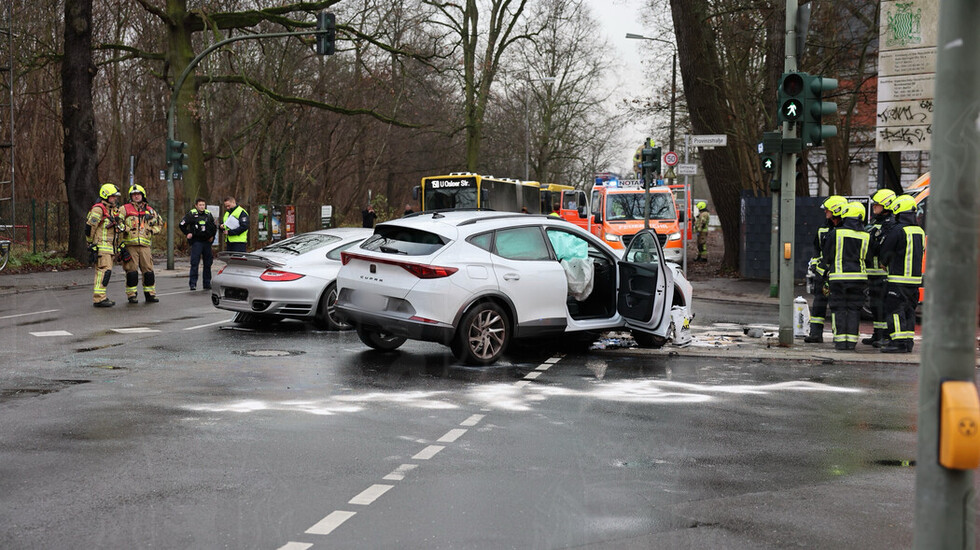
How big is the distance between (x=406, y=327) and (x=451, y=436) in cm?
341

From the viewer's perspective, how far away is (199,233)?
20.4m

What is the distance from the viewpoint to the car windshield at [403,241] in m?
11.2

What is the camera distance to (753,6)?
2525cm

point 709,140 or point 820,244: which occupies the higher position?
point 709,140

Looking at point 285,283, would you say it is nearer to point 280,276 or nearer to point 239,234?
point 280,276

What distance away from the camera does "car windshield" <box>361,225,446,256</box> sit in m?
11.2

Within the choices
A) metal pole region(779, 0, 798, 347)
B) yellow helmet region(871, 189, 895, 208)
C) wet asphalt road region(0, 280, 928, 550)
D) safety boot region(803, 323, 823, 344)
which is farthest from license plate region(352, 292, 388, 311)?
yellow helmet region(871, 189, 895, 208)

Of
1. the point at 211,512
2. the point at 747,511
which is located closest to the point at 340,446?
the point at 211,512

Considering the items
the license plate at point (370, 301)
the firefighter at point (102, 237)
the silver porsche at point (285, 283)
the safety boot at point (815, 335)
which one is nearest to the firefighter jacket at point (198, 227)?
the firefighter at point (102, 237)

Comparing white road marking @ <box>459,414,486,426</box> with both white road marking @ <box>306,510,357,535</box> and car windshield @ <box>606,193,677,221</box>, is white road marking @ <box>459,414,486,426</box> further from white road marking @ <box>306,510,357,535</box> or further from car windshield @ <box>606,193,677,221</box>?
car windshield @ <box>606,193,677,221</box>

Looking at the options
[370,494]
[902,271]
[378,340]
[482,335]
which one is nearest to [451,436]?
[370,494]

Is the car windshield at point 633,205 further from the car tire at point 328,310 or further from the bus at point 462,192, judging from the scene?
the car tire at point 328,310

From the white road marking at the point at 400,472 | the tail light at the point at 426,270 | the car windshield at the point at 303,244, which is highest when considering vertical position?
the car windshield at the point at 303,244

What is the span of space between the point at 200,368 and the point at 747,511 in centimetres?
651
